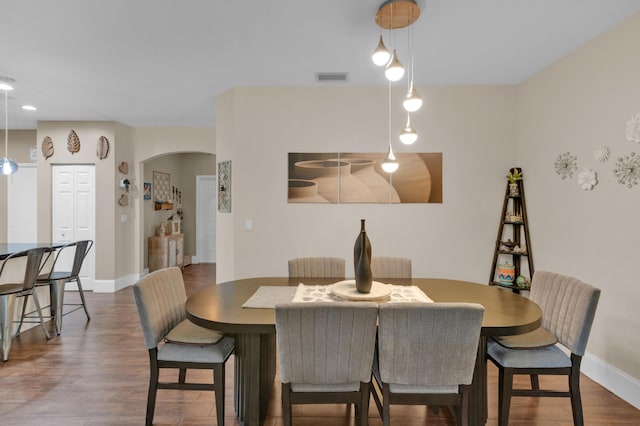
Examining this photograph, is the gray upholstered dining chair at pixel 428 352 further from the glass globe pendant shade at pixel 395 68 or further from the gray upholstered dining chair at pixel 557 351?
the glass globe pendant shade at pixel 395 68

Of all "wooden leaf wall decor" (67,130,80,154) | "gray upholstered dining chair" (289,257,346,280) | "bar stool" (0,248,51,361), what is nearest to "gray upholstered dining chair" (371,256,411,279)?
"gray upholstered dining chair" (289,257,346,280)

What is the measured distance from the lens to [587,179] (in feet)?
Answer: 9.10

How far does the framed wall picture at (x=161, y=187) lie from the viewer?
6.63 meters

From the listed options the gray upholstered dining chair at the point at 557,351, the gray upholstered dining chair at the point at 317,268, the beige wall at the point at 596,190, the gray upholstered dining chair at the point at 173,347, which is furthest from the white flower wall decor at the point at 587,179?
the gray upholstered dining chair at the point at 173,347

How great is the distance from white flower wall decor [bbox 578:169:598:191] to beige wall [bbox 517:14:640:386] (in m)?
0.04

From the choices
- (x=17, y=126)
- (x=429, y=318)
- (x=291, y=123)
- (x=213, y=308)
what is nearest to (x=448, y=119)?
(x=291, y=123)

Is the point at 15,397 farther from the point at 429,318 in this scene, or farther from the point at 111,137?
the point at 111,137

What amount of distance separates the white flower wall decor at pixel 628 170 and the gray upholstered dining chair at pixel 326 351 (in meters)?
2.21

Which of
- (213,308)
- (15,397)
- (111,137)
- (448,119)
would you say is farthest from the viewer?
(111,137)

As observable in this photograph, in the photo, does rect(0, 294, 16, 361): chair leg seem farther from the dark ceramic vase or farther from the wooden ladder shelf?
the wooden ladder shelf

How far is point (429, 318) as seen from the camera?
5.03 feet

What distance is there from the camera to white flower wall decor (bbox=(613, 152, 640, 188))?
2.39 metres

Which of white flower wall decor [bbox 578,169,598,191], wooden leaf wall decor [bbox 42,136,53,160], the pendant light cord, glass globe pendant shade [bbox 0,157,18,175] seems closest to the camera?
white flower wall decor [bbox 578,169,598,191]

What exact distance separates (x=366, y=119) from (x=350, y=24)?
1.35 meters
